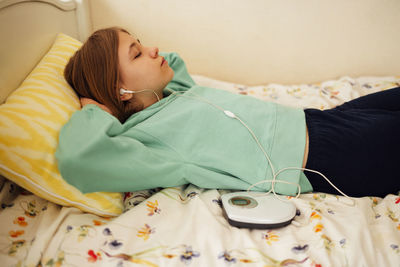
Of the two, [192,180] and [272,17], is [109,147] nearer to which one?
[192,180]

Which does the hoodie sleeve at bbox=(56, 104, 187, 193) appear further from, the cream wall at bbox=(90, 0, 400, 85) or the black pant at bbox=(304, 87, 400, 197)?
the cream wall at bbox=(90, 0, 400, 85)

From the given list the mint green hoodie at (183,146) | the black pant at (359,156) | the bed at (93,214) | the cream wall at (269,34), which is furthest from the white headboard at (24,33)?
the black pant at (359,156)

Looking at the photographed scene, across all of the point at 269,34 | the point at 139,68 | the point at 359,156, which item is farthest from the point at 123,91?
the point at 269,34

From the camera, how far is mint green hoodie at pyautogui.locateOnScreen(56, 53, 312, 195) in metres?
0.65

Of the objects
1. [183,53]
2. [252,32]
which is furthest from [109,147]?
[252,32]

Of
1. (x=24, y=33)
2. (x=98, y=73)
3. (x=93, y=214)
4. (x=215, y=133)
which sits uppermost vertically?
(x=24, y=33)

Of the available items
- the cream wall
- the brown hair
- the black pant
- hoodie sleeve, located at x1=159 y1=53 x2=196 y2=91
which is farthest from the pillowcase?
the cream wall

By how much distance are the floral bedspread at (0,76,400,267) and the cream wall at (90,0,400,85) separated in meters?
0.96

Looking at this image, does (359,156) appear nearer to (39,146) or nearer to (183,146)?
(183,146)

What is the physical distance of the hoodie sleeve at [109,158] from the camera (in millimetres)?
626

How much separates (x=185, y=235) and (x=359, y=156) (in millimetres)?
580

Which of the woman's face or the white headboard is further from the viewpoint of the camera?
the woman's face

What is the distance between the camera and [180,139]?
33.4 inches

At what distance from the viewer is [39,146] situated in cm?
65
